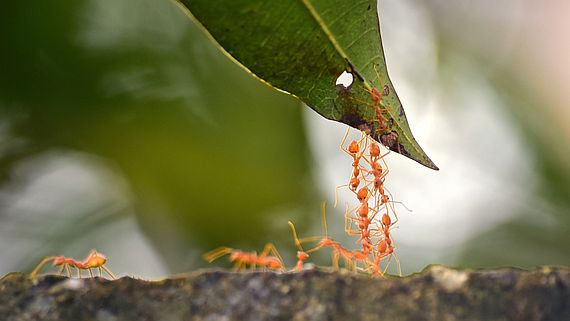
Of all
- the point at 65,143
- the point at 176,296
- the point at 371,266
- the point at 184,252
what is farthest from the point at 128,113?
the point at 176,296

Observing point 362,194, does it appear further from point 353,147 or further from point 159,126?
point 159,126

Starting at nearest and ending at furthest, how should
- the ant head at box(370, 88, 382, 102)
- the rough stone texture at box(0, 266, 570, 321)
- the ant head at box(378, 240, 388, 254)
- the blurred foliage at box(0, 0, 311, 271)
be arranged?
the rough stone texture at box(0, 266, 570, 321) → the ant head at box(370, 88, 382, 102) → the ant head at box(378, 240, 388, 254) → the blurred foliage at box(0, 0, 311, 271)

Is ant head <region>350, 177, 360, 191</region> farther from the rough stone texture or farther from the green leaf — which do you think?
the rough stone texture

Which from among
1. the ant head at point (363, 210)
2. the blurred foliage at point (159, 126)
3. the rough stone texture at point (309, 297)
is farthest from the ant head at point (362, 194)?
the blurred foliage at point (159, 126)

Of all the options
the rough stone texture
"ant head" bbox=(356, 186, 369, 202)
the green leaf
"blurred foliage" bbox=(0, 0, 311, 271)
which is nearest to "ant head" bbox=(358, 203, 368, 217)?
"ant head" bbox=(356, 186, 369, 202)

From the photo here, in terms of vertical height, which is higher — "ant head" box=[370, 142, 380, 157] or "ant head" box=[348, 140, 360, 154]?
"ant head" box=[348, 140, 360, 154]

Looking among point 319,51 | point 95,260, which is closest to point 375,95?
point 319,51
